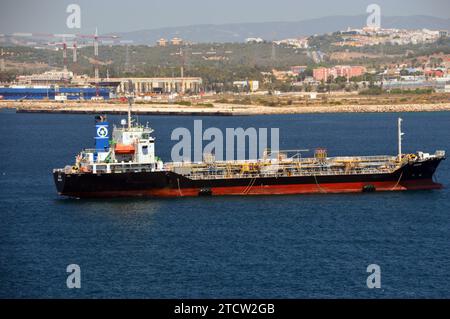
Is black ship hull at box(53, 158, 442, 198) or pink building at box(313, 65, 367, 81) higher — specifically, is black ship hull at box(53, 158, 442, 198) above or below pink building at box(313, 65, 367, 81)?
below

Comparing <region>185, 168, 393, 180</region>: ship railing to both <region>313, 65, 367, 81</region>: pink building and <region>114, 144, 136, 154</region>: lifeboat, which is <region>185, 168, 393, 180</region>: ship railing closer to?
<region>114, 144, 136, 154</region>: lifeboat

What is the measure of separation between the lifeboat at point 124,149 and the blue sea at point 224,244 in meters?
1.89

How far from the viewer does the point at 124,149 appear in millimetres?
38719

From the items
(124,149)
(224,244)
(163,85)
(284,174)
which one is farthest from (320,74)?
(224,244)

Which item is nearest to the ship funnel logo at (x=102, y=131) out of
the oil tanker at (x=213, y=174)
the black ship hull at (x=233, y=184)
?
the oil tanker at (x=213, y=174)

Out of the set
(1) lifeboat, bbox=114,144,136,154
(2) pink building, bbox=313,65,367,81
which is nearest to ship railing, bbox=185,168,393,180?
(1) lifeboat, bbox=114,144,136,154

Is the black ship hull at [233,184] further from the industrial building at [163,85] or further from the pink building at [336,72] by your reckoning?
the pink building at [336,72]

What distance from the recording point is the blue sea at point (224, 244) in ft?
83.7

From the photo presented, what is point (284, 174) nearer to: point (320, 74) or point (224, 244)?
point (224, 244)

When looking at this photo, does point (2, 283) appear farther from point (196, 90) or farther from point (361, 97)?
point (196, 90)

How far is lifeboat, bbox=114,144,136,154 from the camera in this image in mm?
38656

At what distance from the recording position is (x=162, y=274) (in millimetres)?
26719

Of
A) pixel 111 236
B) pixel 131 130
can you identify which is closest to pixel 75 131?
pixel 131 130

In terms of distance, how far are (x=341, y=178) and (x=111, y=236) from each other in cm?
1083
